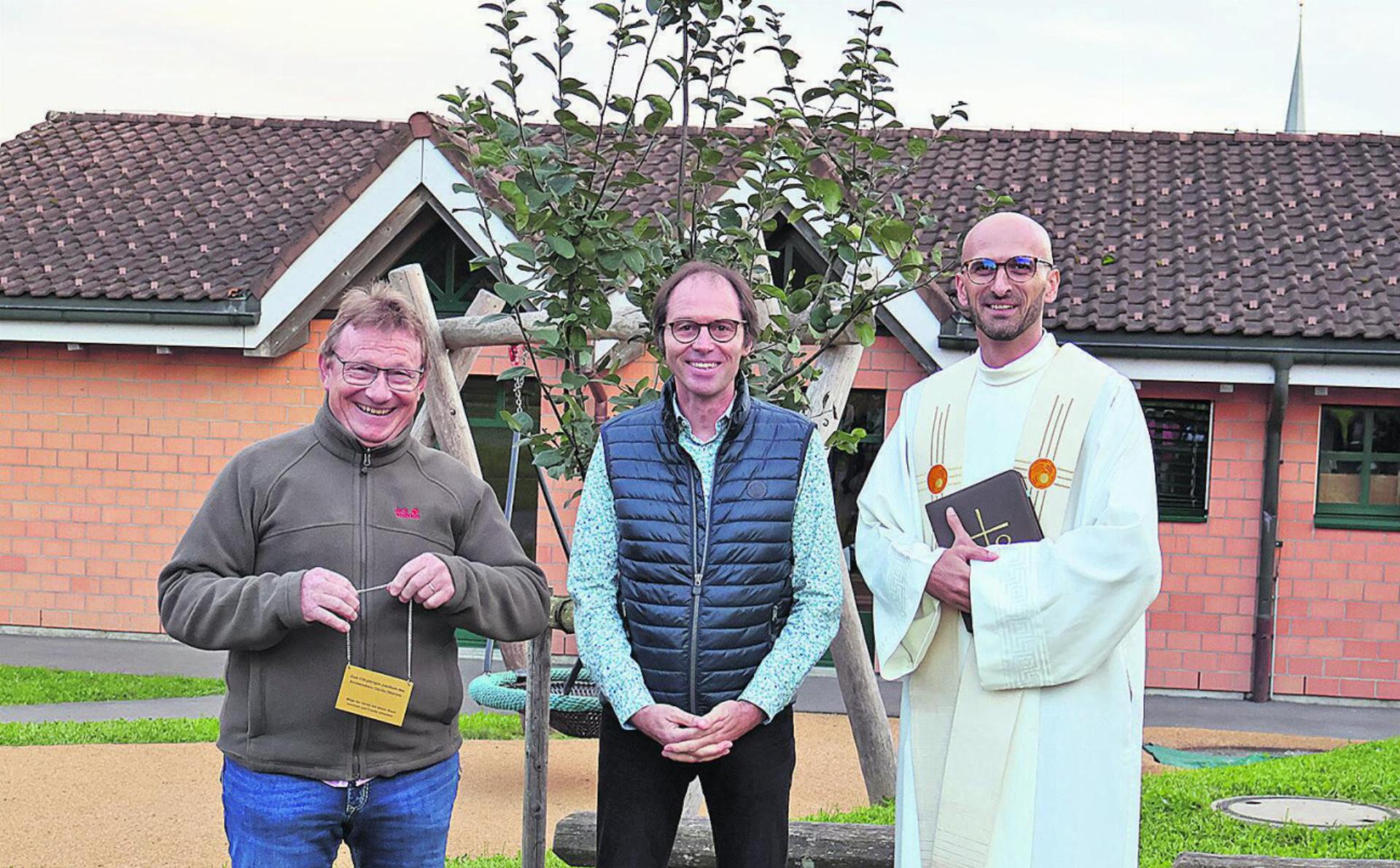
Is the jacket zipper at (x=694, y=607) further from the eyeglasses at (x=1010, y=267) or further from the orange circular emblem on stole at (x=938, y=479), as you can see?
the eyeglasses at (x=1010, y=267)

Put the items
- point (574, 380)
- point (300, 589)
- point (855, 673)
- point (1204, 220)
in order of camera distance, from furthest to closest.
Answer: point (1204, 220)
point (855, 673)
point (574, 380)
point (300, 589)

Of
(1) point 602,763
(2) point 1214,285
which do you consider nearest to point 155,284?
(2) point 1214,285

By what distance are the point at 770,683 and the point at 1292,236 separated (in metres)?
11.2

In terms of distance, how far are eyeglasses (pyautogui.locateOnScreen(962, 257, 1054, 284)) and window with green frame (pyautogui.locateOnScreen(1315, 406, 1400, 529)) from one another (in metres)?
9.52

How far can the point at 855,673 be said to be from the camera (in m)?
7.32


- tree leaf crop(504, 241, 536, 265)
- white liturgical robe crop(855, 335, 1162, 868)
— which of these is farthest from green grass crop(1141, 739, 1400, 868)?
tree leaf crop(504, 241, 536, 265)

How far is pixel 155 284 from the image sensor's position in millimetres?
13188

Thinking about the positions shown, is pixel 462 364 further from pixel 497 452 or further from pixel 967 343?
pixel 497 452

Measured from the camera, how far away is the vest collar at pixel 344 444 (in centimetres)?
354

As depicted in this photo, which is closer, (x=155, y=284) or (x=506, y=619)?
(x=506, y=619)

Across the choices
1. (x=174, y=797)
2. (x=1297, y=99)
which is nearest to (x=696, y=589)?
(x=174, y=797)

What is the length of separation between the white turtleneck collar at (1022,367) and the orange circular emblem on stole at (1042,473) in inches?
9.5

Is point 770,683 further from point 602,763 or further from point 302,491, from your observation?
point 302,491

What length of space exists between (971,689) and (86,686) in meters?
9.04
